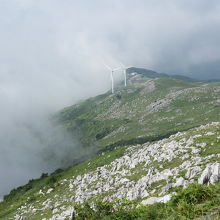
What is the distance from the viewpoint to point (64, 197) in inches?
1944

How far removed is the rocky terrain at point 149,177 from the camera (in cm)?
2937

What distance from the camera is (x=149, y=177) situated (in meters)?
36.5

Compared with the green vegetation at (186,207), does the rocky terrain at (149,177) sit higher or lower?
lower

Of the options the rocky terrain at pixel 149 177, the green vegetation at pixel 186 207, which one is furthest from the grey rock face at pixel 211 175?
the green vegetation at pixel 186 207

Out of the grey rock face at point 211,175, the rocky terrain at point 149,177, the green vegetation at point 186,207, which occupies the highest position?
the green vegetation at point 186,207

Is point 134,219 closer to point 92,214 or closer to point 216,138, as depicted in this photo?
point 92,214

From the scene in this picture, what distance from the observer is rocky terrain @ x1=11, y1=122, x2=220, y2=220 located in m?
29.4

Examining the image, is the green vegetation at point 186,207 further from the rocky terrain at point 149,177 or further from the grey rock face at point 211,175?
the grey rock face at point 211,175

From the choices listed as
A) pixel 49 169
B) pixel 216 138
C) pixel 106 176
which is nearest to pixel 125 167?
pixel 106 176

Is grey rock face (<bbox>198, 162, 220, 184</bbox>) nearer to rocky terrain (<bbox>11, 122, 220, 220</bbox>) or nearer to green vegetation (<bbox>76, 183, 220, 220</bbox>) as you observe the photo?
rocky terrain (<bbox>11, 122, 220, 220</bbox>)

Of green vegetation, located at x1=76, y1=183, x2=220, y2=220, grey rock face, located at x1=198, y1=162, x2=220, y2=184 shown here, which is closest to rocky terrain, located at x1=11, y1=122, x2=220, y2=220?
grey rock face, located at x1=198, y1=162, x2=220, y2=184

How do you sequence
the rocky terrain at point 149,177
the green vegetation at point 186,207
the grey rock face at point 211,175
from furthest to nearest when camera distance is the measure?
the rocky terrain at point 149,177
the grey rock face at point 211,175
the green vegetation at point 186,207

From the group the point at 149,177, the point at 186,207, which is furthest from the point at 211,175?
the point at 149,177

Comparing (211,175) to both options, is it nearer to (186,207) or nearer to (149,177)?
(186,207)
